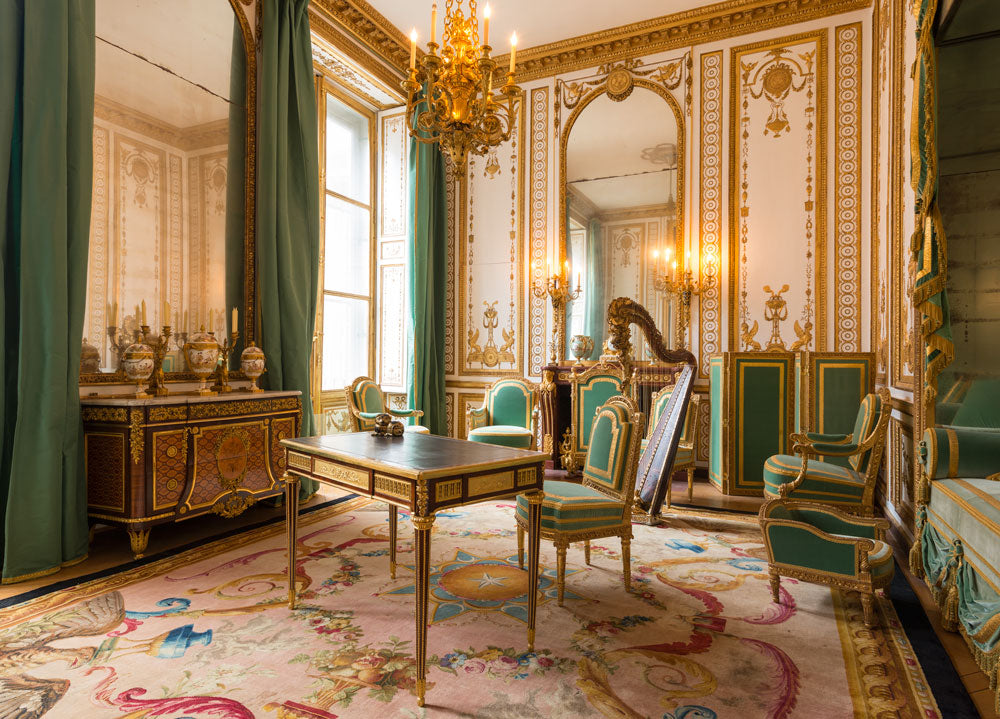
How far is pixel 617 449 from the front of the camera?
120 inches

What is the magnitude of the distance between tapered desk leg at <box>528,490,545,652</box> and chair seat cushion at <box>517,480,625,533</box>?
0.79 ft

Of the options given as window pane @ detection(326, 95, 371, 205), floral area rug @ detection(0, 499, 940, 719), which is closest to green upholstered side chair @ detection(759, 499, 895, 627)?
floral area rug @ detection(0, 499, 940, 719)

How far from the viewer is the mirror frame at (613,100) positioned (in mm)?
5934

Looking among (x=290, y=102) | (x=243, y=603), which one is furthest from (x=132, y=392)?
(x=290, y=102)

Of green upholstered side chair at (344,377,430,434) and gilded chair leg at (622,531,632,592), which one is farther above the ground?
green upholstered side chair at (344,377,430,434)

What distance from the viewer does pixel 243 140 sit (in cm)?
468

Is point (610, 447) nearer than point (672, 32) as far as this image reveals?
Yes

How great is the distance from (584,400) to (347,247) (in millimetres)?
3109

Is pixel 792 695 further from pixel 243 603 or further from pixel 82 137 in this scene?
pixel 82 137

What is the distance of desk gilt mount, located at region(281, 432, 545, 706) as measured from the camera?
2.09 metres

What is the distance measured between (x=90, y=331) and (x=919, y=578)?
195 inches

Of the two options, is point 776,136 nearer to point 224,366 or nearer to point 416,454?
point 416,454

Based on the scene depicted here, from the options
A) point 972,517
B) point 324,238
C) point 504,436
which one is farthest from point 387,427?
point 324,238

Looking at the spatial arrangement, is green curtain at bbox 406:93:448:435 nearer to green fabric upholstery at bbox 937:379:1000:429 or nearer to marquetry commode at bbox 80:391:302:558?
marquetry commode at bbox 80:391:302:558
